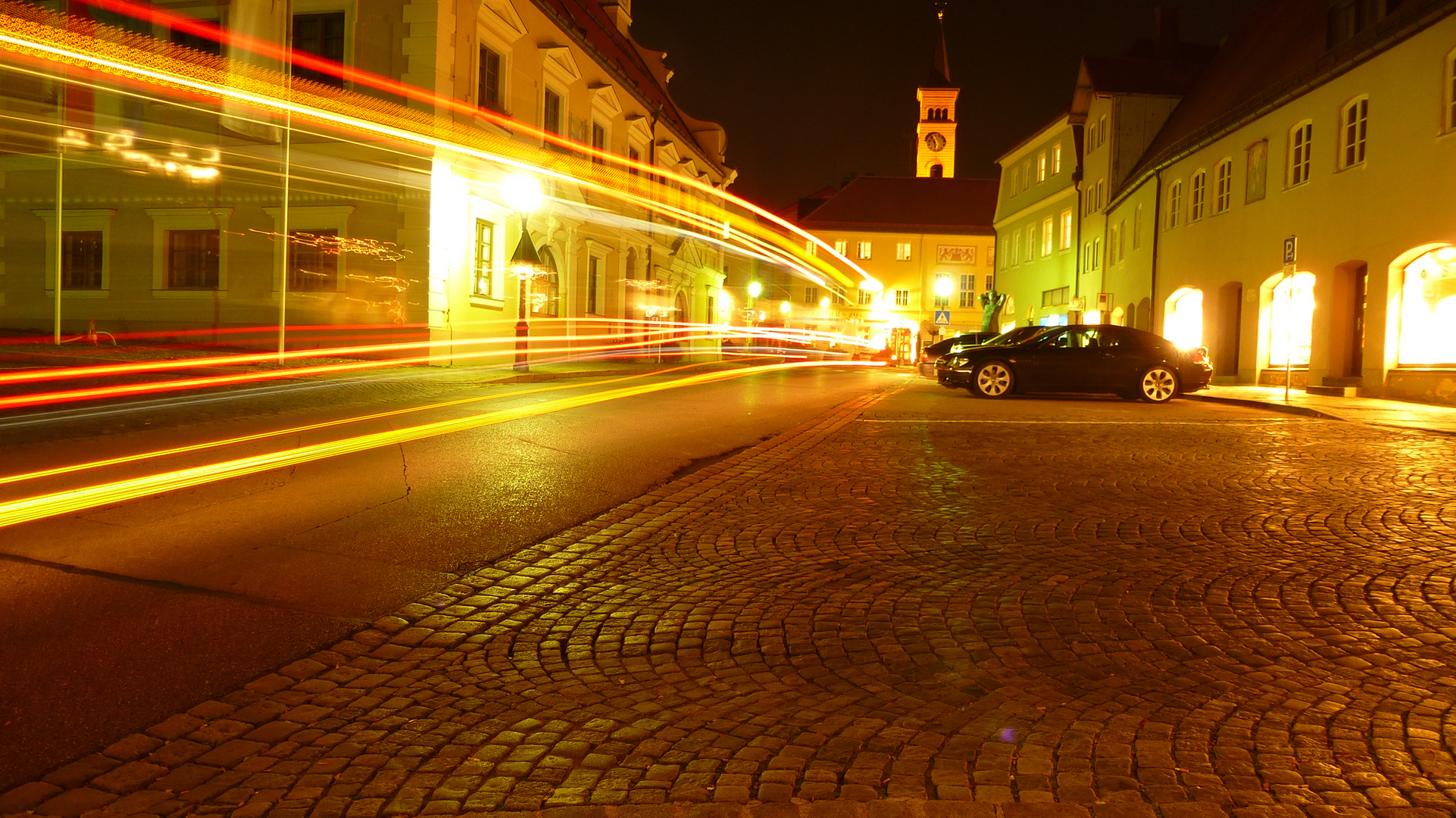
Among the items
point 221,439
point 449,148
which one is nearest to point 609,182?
point 449,148

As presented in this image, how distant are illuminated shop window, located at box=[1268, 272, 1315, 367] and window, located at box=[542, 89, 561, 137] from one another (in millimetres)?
20517

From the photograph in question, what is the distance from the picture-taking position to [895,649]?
4434 mm

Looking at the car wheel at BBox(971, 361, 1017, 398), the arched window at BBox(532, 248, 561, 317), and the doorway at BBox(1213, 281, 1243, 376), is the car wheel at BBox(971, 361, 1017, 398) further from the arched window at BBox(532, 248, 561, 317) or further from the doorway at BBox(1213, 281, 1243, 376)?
the arched window at BBox(532, 248, 561, 317)

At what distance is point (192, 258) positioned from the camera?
24.8 metres

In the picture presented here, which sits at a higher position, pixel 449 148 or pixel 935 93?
pixel 935 93

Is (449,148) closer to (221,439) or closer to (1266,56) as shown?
(221,439)

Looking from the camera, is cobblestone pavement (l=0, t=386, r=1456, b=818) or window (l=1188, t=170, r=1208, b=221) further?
window (l=1188, t=170, r=1208, b=221)

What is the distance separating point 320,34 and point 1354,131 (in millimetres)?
23038

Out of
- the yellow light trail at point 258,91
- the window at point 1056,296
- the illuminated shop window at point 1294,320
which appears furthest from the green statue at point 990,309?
the yellow light trail at point 258,91

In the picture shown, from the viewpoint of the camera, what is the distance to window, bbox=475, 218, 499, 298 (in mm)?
26484

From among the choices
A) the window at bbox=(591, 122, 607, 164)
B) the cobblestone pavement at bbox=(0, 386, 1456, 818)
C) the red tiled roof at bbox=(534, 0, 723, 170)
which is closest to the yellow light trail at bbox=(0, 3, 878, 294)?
Result: the window at bbox=(591, 122, 607, 164)

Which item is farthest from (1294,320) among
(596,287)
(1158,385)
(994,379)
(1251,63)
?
(596,287)

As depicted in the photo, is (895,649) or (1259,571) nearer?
(895,649)

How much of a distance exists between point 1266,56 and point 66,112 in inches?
1235
